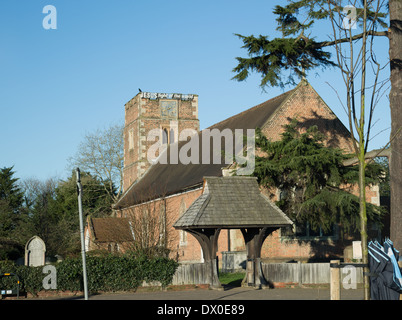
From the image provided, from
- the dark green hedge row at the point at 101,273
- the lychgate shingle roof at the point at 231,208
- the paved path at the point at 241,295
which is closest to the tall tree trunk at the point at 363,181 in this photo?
the paved path at the point at 241,295

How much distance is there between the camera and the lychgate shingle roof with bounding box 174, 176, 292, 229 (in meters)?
18.8

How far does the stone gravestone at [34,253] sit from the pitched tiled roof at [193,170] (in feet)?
25.5

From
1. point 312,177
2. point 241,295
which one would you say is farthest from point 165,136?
point 241,295

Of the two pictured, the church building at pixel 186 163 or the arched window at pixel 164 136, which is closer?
the church building at pixel 186 163

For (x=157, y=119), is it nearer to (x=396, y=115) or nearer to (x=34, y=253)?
(x=34, y=253)

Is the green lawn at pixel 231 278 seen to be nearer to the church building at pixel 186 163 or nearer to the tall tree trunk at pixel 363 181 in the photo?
the church building at pixel 186 163

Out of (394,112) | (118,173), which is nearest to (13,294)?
(394,112)

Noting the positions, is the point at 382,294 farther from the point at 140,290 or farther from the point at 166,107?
the point at 166,107

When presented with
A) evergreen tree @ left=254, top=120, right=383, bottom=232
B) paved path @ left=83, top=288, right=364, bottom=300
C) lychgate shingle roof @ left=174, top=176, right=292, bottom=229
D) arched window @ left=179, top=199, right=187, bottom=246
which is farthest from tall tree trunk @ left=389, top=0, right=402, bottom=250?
arched window @ left=179, top=199, right=187, bottom=246

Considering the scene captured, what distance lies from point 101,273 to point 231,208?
5.37 metres

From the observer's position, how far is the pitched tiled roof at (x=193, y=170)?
1264 inches

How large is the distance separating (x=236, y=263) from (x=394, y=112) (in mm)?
11424

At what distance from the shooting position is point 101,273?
19.7 metres

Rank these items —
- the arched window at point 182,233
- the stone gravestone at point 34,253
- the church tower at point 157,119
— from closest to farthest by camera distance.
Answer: the stone gravestone at point 34,253, the arched window at point 182,233, the church tower at point 157,119
